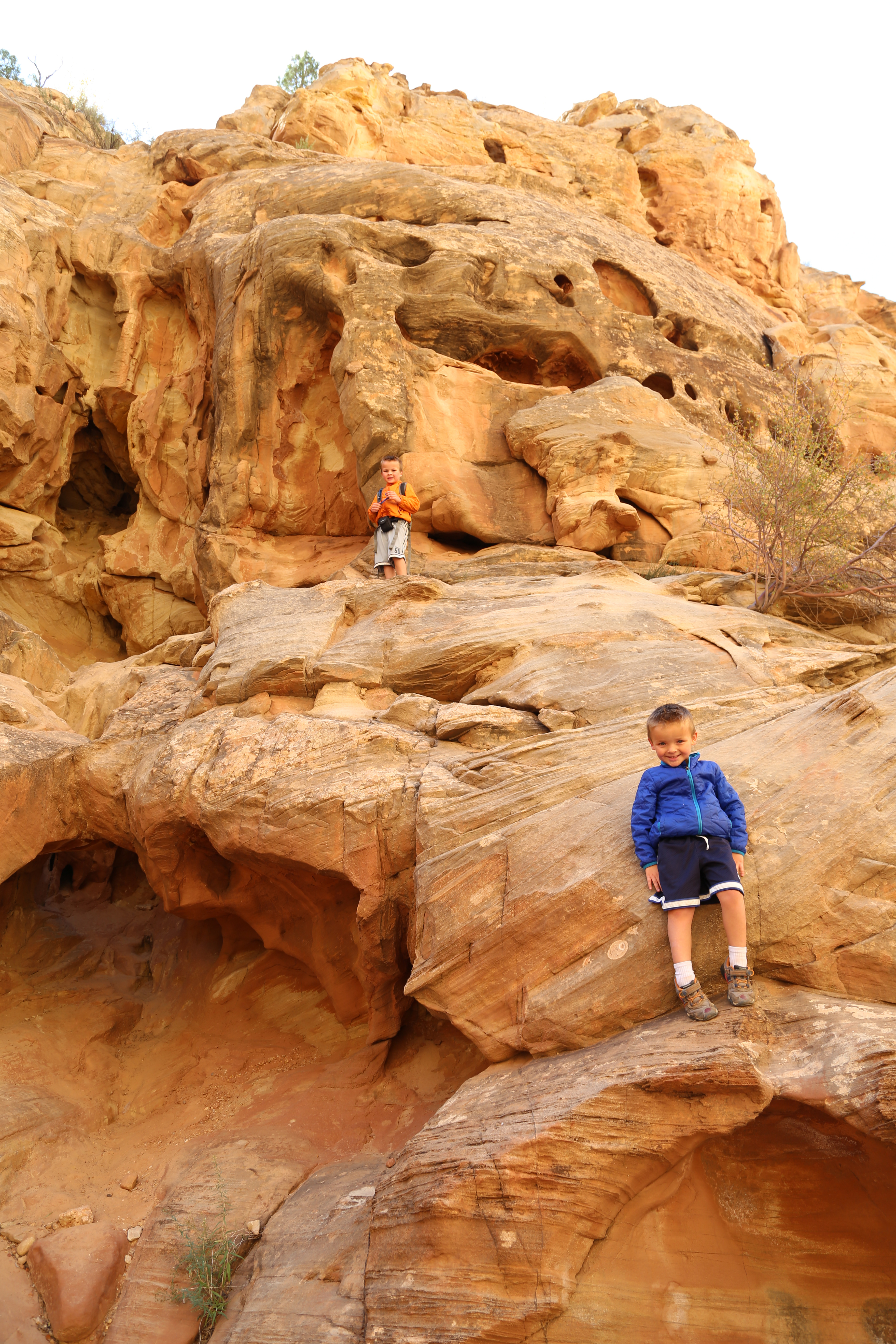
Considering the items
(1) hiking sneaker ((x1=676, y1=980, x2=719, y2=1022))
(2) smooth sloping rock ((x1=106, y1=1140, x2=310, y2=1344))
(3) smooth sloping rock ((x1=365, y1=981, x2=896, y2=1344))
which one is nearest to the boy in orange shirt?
(2) smooth sloping rock ((x1=106, y1=1140, x2=310, y2=1344))

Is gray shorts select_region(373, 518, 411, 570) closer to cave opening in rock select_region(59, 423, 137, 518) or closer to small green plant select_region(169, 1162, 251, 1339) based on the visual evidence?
small green plant select_region(169, 1162, 251, 1339)

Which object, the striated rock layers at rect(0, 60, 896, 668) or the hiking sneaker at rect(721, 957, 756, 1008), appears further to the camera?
the striated rock layers at rect(0, 60, 896, 668)

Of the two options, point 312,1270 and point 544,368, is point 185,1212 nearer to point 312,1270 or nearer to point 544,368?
point 312,1270

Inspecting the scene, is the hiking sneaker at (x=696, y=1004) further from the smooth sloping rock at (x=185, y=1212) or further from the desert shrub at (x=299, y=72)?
the desert shrub at (x=299, y=72)

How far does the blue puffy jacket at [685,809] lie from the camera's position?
4.56 meters

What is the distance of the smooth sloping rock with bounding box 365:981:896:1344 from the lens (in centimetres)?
391

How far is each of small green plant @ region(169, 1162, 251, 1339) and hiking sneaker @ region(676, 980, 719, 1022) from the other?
3166 millimetres

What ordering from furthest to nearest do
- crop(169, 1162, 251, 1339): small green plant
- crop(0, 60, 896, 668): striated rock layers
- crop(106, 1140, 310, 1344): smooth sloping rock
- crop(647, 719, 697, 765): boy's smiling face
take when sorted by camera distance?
crop(0, 60, 896, 668): striated rock layers, crop(106, 1140, 310, 1344): smooth sloping rock, crop(169, 1162, 251, 1339): small green plant, crop(647, 719, 697, 765): boy's smiling face

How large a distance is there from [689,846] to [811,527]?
6.12 metres

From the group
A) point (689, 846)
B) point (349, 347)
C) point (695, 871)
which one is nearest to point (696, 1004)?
point (695, 871)

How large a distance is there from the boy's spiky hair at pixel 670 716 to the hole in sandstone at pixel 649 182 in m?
19.9

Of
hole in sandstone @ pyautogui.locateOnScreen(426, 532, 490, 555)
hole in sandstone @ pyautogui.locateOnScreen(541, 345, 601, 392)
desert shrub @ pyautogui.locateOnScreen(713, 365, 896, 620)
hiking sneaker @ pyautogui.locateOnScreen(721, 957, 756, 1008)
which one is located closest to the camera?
hiking sneaker @ pyautogui.locateOnScreen(721, 957, 756, 1008)

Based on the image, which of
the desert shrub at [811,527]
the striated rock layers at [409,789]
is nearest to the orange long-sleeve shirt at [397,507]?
the striated rock layers at [409,789]

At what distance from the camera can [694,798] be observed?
183 inches
